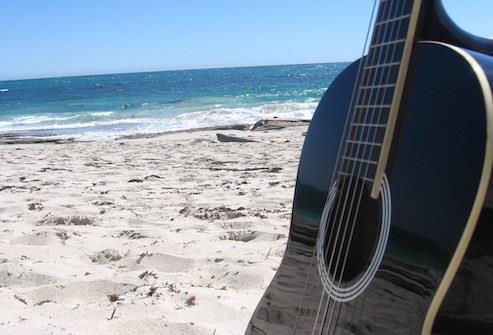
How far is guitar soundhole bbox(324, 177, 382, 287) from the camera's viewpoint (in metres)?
1.07

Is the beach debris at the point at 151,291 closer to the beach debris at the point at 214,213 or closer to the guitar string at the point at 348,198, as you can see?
the guitar string at the point at 348,198

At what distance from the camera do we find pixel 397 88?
39.7 inches

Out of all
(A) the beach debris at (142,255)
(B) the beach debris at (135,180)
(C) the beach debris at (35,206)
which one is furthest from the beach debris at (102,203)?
(A) the beach debris at (142,255)

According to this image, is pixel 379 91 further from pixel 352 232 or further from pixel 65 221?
pixel 65 221

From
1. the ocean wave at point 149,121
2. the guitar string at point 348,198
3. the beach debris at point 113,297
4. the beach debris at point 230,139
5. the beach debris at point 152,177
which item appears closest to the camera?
the guitar string at point 348,198

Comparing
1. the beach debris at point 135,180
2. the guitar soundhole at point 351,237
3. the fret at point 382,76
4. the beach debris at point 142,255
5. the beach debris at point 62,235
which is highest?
the fret at point 382,76

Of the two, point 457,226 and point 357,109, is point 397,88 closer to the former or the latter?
point 357,109

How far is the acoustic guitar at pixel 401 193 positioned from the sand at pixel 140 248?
63 cm

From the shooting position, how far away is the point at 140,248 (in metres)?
2.63

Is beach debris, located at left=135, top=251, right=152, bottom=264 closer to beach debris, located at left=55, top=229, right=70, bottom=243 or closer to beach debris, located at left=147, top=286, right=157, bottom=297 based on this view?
beach debris, located at left=147, top=286, right=157, bottom=297

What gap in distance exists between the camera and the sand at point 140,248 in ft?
6.11

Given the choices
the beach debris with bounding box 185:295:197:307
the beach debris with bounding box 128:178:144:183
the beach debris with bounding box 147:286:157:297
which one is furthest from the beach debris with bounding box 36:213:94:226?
the beach debris with bounding box 128:178:144:183

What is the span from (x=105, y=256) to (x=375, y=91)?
5.75ft

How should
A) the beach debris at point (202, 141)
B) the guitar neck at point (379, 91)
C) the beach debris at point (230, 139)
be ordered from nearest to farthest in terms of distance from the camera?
1. the guitar neck at point (379, 91)
2. the beach debris at point (230, 139)
3. the beach debris at point (202, 141)
